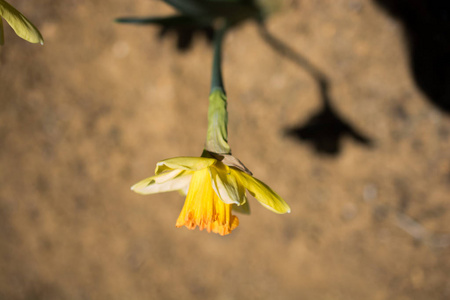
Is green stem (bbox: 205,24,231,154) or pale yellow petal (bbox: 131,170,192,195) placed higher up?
green stem (bbox: 205,24,231,154)

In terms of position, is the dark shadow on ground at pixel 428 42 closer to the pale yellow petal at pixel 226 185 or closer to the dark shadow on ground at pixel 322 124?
the dark shadow on ground at pixel 322 124

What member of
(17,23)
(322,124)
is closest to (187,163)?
→ (17,23)

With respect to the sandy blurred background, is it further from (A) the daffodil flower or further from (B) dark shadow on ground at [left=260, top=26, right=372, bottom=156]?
(A) the daffodil flower

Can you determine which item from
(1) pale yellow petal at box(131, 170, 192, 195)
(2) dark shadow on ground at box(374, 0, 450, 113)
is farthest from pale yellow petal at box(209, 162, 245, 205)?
(2) dark shadow on ground at box(374, 0, 450, 113)

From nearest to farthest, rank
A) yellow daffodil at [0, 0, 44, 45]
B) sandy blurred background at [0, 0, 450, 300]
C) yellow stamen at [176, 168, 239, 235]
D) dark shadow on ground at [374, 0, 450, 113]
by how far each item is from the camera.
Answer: yellow daffodil at [0, 0, 44, 45]
yellow stamen at [176, 168, 239, 235]
dark shadow on ground at [374, 0, 450, 113]
sandy blurred background at [0, 0, 450, 300]

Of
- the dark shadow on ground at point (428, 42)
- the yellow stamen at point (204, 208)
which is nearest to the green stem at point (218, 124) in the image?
the yellow stamen at point (204, 208)

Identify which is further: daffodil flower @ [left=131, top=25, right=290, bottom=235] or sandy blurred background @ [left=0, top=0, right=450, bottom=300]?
sandy blurred background @ [left=0, top=0, right=450, bottom=300]

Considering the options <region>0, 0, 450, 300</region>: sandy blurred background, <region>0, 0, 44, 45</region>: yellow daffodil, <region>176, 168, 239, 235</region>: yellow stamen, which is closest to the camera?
<region>0, 0, 44, 45</region>: yellow daffodil

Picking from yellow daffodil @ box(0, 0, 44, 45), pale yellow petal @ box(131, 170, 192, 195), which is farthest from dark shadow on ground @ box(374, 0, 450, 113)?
yellow daffodil @ box(0, 0, 44, 45)
